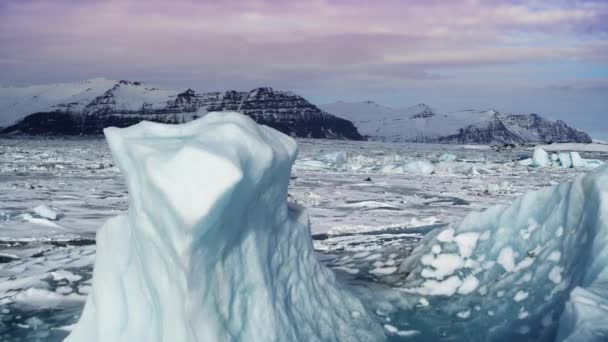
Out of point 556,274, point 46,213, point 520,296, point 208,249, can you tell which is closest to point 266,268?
point 208,249

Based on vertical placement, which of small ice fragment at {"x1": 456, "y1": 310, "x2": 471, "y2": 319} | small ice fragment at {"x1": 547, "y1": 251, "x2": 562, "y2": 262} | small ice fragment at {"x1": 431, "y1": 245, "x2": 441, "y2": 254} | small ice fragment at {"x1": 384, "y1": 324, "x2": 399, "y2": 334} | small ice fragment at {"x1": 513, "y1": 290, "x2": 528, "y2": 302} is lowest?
small ice fragment at {"x1": 384, "y1": 324, "x2": 399, "y2": 334}

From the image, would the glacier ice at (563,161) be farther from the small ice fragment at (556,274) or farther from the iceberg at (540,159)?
the small ice fragment at (556,274)

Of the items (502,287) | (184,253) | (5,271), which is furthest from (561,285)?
(5,271)

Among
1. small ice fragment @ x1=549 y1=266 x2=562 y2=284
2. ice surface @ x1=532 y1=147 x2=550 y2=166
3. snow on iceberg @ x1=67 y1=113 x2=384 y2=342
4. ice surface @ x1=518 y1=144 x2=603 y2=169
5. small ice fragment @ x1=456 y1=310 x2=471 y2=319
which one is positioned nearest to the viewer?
snow on iceberg @ x1=67 y1=113 x2=384 y2=342

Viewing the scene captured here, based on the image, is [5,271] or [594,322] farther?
[5,271]

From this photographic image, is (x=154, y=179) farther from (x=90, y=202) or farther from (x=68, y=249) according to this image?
(x=90, y=202)

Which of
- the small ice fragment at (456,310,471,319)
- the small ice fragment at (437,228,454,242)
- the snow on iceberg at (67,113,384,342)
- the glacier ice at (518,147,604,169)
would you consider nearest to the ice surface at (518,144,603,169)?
the glacier ice at (518,147,604,169)

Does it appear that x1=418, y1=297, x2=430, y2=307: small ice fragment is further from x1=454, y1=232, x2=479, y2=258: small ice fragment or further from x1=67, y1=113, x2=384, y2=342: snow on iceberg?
x1=67, y1=113, x2=384, y2=342: snow on iceberg

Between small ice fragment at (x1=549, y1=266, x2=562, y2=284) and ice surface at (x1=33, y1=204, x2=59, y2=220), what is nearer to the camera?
small ice fragment at (x1=549, y1=266, x2=562, y2=284)
